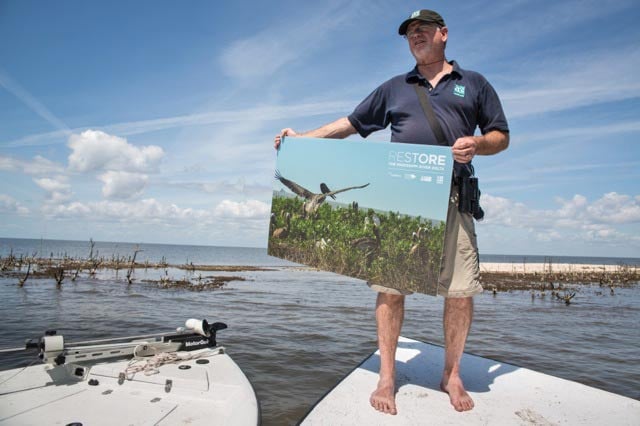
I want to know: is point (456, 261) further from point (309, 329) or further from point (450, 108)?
point (309, 329)

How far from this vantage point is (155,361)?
397cm

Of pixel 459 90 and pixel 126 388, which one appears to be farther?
pixel 126 388

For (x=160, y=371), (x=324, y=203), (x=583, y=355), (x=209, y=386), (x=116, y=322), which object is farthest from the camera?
(x=116, y=322)

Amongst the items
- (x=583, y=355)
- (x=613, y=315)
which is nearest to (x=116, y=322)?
(x=583, y=355)

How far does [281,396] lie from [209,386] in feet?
5.28

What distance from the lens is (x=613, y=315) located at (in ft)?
47.1

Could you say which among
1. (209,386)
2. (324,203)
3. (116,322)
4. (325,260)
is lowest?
(116,322)

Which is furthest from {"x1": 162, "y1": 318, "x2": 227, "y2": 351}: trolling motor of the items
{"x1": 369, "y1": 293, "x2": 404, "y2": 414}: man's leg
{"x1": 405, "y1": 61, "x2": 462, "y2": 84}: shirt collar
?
{"x1": 405, "y1": 61, "x2": 462, "y2": 84}: shirt collar

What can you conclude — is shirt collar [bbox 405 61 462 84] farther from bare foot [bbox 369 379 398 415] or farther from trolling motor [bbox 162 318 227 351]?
trolling motor [bbox 162 318 227 351]

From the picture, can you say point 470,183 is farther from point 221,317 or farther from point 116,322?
point 116,322

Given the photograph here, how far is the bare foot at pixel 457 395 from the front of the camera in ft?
9.61

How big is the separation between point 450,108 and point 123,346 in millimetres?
3966

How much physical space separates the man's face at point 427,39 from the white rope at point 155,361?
152 inches

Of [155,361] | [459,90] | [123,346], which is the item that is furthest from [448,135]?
[123,346]
